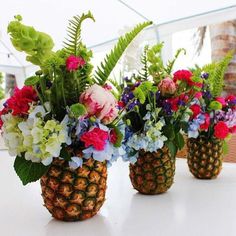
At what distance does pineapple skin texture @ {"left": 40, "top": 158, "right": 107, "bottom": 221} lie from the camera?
0.59 m

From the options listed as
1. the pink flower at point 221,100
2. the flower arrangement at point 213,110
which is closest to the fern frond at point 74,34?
the flower arrangement at point 213,110

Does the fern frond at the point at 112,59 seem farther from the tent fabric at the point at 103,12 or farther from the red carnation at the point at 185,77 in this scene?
the tent fabric at the point at 103,12

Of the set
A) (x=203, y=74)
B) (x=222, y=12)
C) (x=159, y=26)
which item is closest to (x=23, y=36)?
(x=203, y=74)

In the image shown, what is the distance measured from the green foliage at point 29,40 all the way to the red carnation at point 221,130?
0.60 m

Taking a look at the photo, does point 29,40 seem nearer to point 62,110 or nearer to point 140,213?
point 62,110

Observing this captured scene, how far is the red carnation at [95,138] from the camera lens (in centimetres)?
56

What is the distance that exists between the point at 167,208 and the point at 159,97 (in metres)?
0.27

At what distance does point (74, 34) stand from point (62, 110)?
0.45ft

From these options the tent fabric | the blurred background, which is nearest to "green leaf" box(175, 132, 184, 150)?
the blurred background

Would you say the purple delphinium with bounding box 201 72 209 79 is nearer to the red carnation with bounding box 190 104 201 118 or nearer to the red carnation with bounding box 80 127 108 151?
the red carnation with bounding box 190 104 201 118

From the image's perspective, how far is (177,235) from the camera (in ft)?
1.86

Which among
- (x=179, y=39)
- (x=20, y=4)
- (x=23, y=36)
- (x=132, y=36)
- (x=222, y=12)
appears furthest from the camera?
(x=20, y=4)

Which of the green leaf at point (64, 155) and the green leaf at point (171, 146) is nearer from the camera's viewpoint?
the green leaf at point (64, 155)

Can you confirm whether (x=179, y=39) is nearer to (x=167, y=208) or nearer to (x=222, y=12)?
(x=222, y=12)
